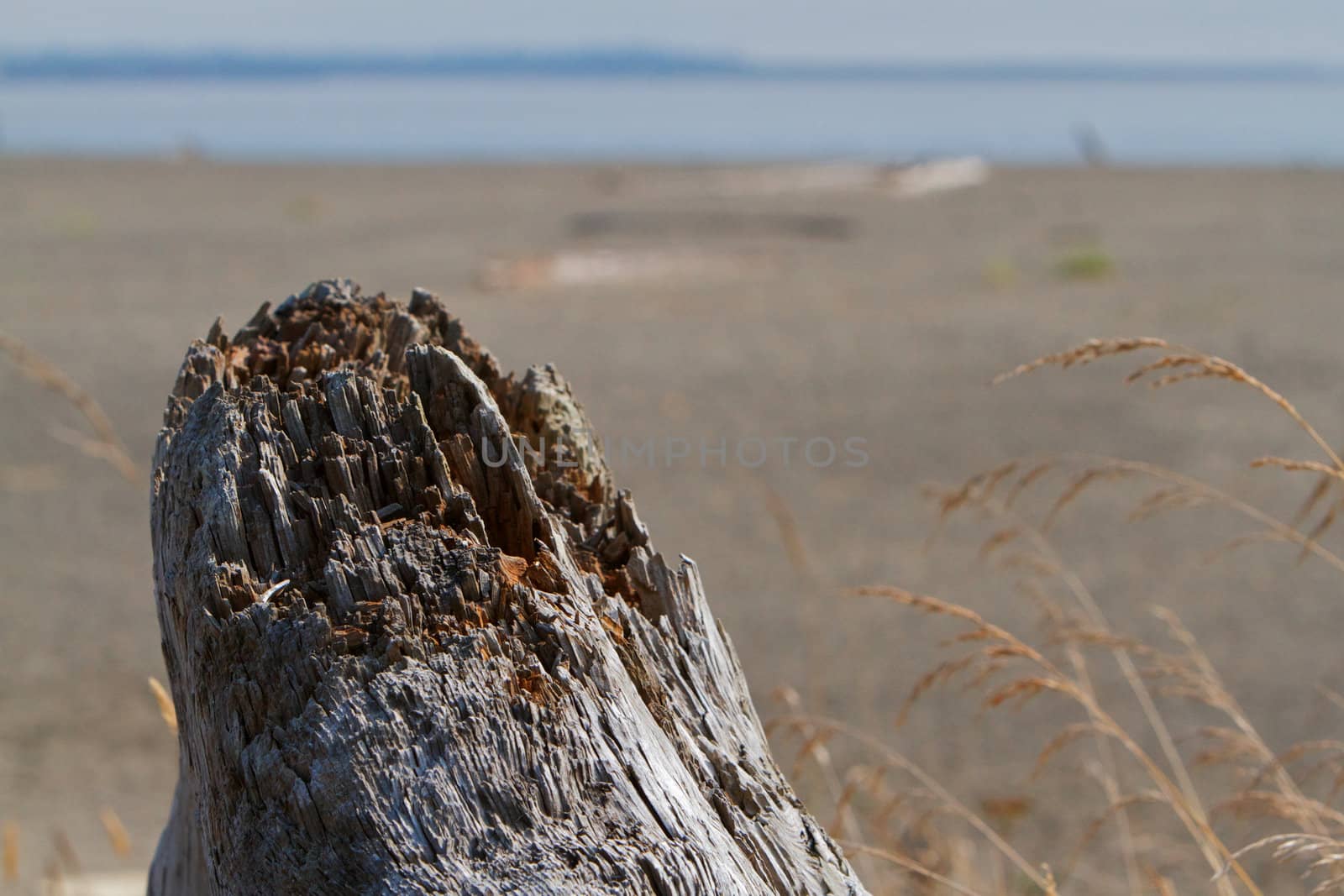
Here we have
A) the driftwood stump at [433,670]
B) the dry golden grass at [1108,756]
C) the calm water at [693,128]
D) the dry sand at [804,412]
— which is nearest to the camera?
the driftwood stump at [433,670]

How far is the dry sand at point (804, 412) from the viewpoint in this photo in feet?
16.1

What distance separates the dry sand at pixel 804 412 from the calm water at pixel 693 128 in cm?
2005

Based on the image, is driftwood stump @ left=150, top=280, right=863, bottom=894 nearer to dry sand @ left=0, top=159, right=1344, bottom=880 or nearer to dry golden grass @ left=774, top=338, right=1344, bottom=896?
→ dry golden grass @ left=774, top=338, right=1344, bottom=896

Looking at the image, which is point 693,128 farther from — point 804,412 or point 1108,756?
point 1108,756

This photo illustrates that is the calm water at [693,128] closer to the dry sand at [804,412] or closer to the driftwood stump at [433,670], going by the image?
the dry sand at [804,412]

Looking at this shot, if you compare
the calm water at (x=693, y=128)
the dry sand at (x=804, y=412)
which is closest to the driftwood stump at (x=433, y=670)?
the dry sand at (x=804, y=412)

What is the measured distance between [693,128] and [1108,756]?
253ft

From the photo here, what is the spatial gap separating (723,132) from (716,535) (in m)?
67.2

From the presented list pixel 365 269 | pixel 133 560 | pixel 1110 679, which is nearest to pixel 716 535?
pixel 1110 679

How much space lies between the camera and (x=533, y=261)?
15953 millimetres

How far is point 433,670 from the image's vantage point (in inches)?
41.0

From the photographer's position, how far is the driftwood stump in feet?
3.20

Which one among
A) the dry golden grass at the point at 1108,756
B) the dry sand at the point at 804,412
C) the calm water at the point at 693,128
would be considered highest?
the calm water at the point at 693,128

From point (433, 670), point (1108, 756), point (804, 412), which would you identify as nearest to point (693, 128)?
point (804, 412)
